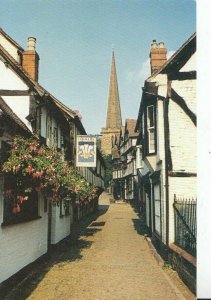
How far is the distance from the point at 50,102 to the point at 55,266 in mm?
6384

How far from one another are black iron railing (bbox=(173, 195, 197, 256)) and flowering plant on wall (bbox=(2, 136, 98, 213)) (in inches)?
137

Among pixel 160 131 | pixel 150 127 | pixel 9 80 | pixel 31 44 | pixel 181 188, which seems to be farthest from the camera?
pixel 31 44

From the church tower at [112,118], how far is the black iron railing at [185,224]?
79.5 meters

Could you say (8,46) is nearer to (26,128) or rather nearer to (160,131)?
(26,128)

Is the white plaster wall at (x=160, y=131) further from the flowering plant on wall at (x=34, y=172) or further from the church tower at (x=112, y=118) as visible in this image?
the church tower at (x=112, y=118)

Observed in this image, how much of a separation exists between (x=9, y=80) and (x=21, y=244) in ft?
19.4

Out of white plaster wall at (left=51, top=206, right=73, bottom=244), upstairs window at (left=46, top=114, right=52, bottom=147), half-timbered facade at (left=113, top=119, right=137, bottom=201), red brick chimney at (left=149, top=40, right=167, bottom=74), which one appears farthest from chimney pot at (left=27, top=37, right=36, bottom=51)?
half-timbered facade at (left=113, top=119, right=137, bottom=201)

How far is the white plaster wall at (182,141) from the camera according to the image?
13.0 meters

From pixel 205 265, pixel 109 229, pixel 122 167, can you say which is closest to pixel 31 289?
pixel 205 265

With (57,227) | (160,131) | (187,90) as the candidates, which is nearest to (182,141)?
(160,131)

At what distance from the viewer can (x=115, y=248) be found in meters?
16.2

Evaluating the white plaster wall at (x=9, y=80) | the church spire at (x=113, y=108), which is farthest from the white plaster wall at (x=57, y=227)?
the church spire at (x=113, y=108)

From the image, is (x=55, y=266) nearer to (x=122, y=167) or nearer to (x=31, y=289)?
(x=31, y=289)

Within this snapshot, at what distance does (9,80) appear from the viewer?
1303 centimetres
